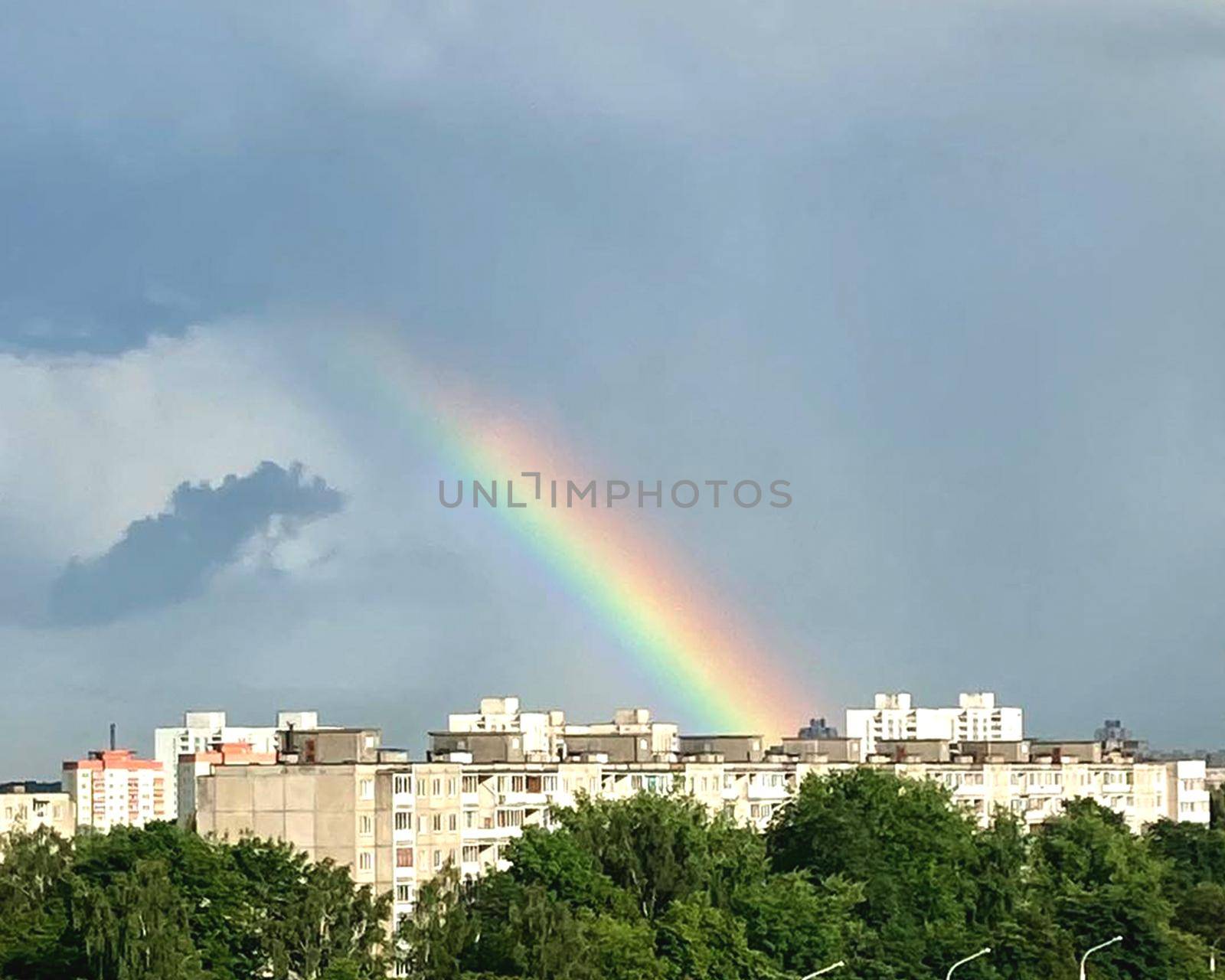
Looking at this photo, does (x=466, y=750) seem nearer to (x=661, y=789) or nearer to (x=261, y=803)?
(x=661, y=789)

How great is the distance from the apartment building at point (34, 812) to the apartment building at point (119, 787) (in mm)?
40273

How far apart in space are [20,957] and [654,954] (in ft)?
56.5

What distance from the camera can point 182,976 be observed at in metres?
71.6

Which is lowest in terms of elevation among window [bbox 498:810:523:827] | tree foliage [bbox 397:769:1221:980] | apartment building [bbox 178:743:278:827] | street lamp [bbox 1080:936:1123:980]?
street lamp [bbox 1080:936:1123:980]

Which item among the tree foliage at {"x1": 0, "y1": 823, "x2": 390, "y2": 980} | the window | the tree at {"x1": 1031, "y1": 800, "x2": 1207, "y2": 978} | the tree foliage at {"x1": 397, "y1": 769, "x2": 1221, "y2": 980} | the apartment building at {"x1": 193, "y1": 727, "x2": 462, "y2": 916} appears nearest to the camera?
the tree foliage at {"x1": 0, "y1": 823, "x2": 390, "y2": 980}

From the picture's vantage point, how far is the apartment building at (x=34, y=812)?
127750 millimetres

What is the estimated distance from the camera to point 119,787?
18662 centimetres

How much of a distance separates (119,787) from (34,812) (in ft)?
183

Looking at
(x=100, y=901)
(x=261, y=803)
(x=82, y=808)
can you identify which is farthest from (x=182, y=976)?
(x=82, y=808)

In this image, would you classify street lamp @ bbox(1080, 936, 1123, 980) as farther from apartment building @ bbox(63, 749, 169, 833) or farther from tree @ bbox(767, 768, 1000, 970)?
apartment building @ bbox(63, 749, 169, 833)

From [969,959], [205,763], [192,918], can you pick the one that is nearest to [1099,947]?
[969,959]

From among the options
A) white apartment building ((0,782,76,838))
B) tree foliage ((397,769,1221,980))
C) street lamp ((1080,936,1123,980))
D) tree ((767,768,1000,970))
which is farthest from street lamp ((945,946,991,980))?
white apartment building ((0,782,76,838))

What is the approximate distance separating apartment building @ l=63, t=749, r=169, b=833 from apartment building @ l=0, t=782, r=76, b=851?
4027cm

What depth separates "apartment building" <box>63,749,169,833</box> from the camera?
594 ft
